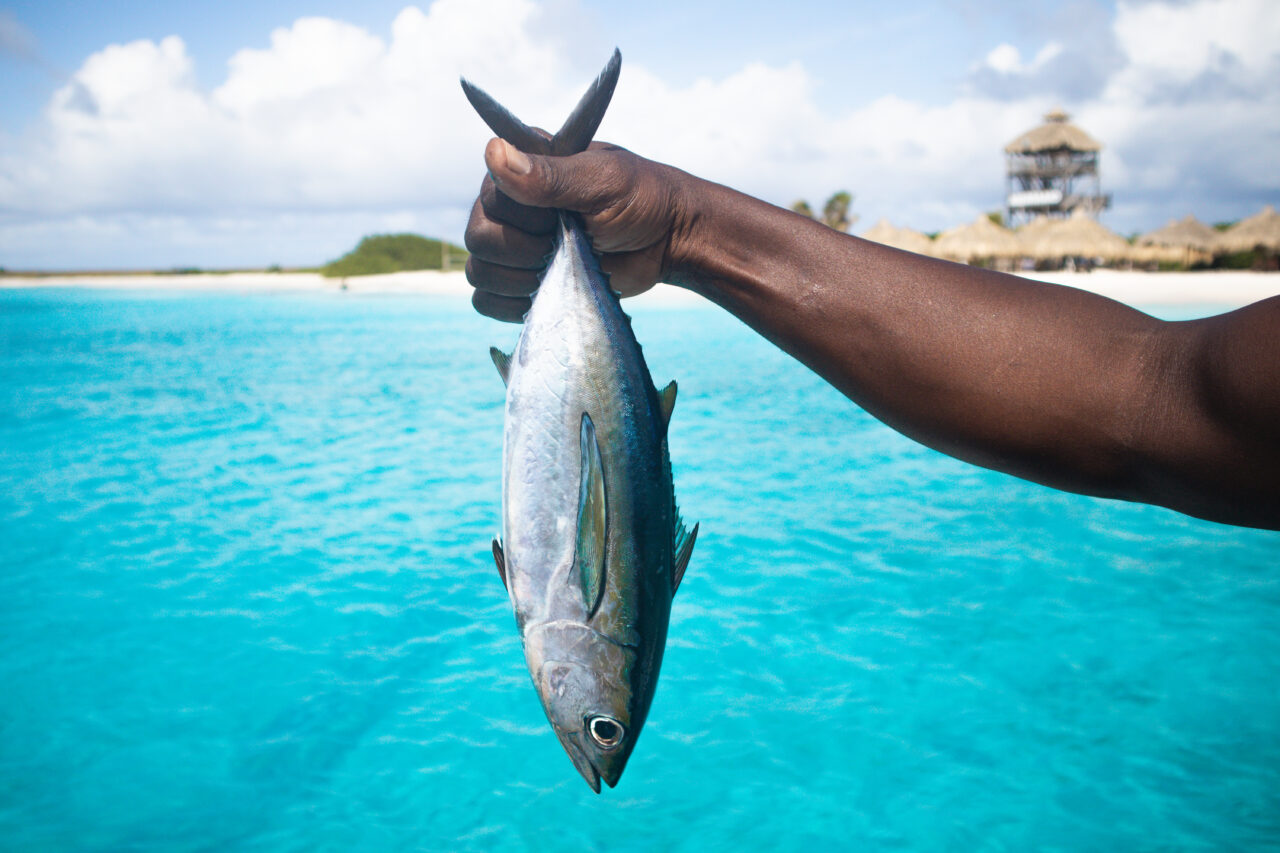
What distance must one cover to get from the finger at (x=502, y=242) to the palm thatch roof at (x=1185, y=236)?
140ft

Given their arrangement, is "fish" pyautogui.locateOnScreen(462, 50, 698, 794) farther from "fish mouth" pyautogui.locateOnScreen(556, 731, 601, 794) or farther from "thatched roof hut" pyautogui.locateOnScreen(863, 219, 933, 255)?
"thatched roof hut" pyautogui.locateOnScreen(863, 219, 933, 255)

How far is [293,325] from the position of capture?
3169cm

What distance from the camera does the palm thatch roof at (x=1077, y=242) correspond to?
34.3 m

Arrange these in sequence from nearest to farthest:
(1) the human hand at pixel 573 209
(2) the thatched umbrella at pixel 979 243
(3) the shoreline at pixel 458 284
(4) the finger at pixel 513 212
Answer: (1) the human hand at pixel 573 209 < (4) the finger at pixel 513 212 < (3) the shoreline at pixel 458 284 < (2) the thatched umbrella at pixel 979 243

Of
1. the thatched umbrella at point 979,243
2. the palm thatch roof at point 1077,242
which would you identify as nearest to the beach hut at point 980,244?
the thatched umbrella at point 979,243

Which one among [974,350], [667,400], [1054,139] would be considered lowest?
[667,400]

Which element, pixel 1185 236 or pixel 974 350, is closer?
pixel 974 350

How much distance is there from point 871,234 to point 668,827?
3764cm

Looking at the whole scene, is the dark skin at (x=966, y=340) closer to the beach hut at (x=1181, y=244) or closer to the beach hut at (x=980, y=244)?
the beach hut at (x=980, y=244)

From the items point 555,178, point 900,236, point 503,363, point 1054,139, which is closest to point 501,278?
point 503,363

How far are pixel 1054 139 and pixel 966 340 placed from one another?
52429mm

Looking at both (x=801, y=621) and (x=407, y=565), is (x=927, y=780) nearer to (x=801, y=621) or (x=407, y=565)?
(x=801, y=621)

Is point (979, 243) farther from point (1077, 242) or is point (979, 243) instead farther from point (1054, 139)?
point (1054, 139)

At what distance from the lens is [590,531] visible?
145 cm
